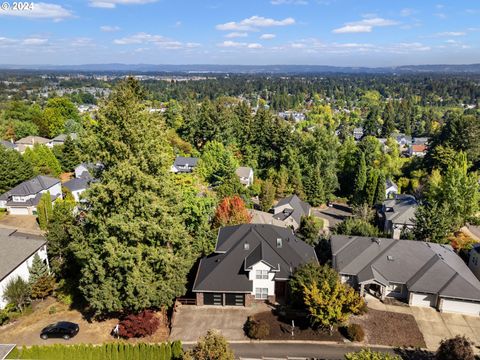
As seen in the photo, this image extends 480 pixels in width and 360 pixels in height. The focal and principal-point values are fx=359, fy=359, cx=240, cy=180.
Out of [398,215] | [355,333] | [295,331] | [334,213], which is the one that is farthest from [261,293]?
[334,213]

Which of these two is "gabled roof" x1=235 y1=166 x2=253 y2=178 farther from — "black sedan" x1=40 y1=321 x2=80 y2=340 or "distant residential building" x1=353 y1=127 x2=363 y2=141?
"distant residential building" x1=353 y1=127 x2=363 y2=141

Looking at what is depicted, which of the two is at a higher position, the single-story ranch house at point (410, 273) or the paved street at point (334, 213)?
the single-story ranch house at point (410, 273)

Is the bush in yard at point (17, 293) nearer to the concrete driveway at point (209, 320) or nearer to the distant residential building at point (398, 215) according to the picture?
the concrete driveway at point (209, 320)

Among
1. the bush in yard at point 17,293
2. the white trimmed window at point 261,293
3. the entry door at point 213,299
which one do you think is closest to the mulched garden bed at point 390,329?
the white trimmed window at point 261,293

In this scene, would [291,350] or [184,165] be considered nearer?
[291,350]

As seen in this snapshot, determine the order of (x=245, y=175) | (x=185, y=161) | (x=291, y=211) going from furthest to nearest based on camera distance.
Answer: (x=185, y=161) → (x=245, y=175) → (x=291, y=211)

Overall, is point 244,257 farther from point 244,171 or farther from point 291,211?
point 244,171
